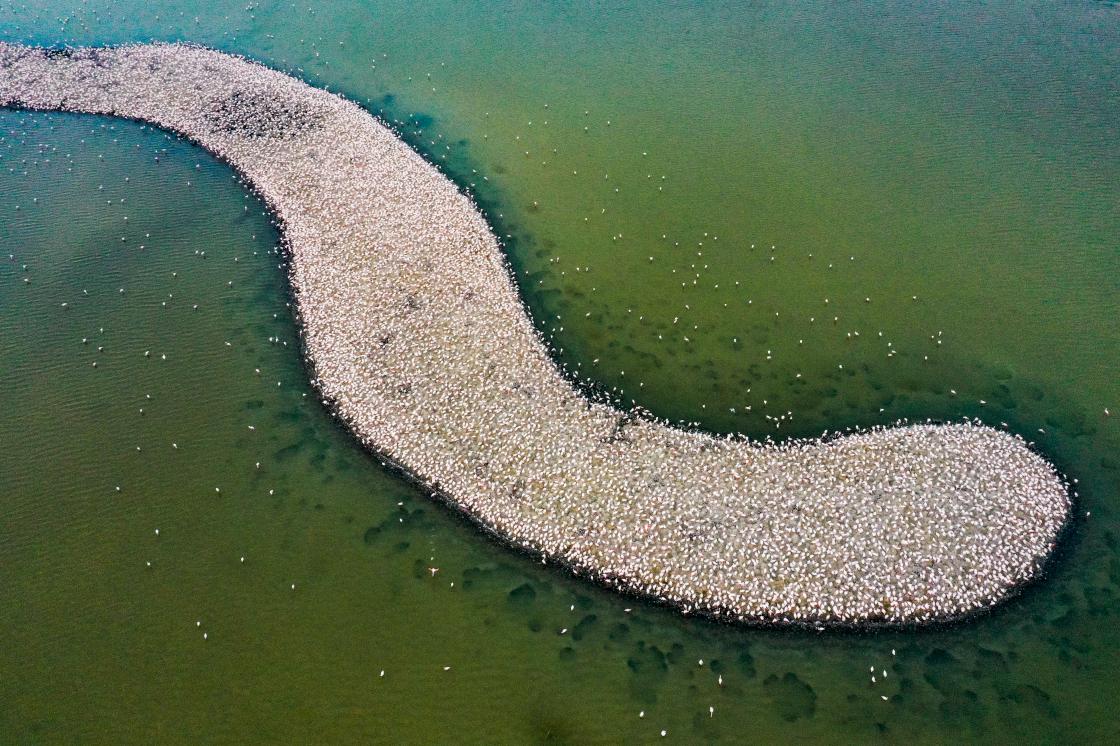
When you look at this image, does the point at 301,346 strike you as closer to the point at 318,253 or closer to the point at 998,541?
the point at 318,253

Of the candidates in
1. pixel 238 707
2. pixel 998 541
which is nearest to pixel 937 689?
pixel 998 541

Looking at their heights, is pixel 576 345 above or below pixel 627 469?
above

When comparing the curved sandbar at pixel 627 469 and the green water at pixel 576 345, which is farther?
the curved sandbar at pixel 627 469

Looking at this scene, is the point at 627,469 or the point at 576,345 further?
the point at 576,345

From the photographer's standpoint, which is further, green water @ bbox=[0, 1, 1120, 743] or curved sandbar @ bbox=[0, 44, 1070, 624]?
curved sandbar @ bbox=[0, 44, 1070, 624]
